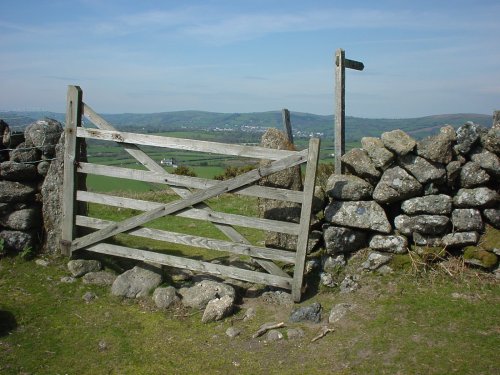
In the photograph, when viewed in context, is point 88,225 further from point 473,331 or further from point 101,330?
point 473,331

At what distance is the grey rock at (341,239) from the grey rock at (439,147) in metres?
1.83

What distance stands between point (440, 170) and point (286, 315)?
12.1 ft

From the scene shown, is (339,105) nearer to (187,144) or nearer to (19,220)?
(187,144)

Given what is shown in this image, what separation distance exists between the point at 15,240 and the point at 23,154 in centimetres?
176

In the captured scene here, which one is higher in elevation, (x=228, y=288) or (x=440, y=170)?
(x=440, y=170)

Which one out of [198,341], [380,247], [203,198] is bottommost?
[198,341]

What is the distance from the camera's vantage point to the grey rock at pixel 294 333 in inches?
279

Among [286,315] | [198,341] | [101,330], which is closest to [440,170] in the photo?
[286,315]

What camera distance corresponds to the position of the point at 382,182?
8.38 meters

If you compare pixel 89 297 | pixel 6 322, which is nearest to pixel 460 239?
pixel 89 297

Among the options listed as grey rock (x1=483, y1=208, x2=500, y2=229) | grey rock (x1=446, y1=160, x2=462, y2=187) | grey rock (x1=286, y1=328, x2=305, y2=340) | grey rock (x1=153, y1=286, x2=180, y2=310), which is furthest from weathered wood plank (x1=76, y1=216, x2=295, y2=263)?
grey rock (x1=483, y1=208, x2=500, y2=229)

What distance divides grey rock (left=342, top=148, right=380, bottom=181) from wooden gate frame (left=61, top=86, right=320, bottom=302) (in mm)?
1328

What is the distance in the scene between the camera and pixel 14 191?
9.35 metres

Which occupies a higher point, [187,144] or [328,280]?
[187,144]
